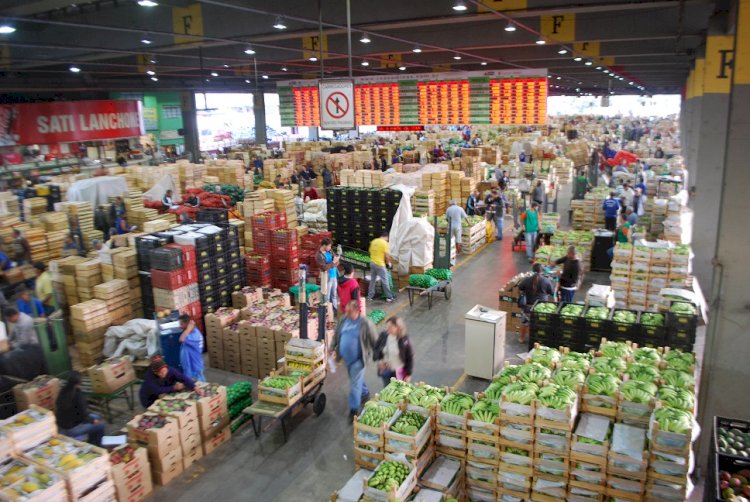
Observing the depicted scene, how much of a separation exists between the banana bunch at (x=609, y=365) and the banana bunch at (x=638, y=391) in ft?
1.58

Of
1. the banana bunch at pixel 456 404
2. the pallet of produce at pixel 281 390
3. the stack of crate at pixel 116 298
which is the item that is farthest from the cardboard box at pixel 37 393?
the banana bunch at pixel 456 404

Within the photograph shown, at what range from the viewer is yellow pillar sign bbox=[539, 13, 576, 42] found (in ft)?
42.8

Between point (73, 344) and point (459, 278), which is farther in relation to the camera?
point (459, 278)

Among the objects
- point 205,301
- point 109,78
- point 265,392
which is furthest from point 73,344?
point 109,78

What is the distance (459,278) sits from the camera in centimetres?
1617

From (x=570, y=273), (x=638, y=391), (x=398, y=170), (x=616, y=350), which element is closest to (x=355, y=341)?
(x=616, y=350)

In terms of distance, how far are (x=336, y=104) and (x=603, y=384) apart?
6.18 m

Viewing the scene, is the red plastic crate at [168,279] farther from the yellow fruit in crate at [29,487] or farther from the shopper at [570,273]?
the shopper at [570,273]

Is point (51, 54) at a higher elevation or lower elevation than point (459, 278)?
higher

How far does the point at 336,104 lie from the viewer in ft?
32.6

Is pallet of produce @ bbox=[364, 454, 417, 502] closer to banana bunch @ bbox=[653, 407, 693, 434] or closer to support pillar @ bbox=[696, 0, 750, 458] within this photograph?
banana bunch @ bbox=[653, 407, 693, 434]

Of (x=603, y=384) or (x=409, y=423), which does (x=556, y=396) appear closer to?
(x=603, y=384)

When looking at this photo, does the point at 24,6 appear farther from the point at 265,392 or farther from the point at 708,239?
the point at 708,239

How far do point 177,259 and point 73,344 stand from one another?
10.5 feet
